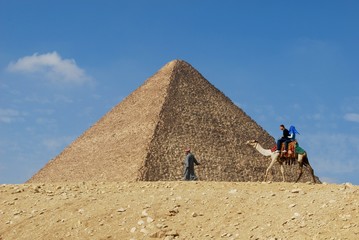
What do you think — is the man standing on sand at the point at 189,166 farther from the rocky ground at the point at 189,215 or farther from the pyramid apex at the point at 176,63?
the pyramid apex at the point at 176,63

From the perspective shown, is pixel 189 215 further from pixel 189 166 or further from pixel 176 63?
pixel 176 63

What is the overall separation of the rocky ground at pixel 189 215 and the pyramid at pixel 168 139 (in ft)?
127

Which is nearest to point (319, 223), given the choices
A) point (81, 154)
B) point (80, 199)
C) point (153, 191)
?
point (153, 191)

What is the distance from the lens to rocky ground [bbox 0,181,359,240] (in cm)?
1081

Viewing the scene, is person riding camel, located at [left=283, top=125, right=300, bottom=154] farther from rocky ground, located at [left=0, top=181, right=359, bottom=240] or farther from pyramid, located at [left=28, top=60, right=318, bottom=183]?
pyramid, located at [left=28, top=60, right=318, bottom=183]

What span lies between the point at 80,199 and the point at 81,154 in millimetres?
51997

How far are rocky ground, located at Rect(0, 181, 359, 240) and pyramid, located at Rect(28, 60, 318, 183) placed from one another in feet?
127

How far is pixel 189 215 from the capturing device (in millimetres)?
12297

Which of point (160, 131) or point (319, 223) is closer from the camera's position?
point (319, 223)

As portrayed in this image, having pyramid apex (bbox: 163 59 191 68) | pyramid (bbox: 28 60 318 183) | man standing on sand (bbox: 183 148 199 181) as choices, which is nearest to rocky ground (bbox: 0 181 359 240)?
man standing on sand (bbox: 183 148 199 181)

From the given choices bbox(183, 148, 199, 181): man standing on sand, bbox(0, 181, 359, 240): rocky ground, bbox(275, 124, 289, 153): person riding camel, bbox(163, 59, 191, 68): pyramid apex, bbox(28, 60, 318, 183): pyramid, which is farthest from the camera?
bbox(163, 59, 191, 68): pyramid apex

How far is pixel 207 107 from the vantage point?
227 feet

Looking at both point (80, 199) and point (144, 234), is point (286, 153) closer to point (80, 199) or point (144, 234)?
point (80, 199)

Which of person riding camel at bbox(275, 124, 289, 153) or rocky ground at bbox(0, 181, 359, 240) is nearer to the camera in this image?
rocky ground at bbox(0, 181, 359, 240)
